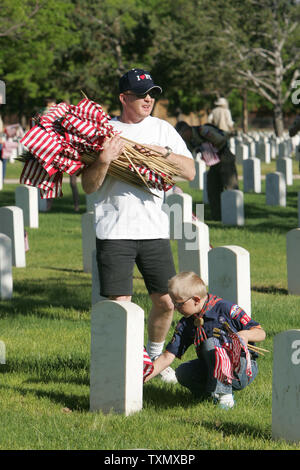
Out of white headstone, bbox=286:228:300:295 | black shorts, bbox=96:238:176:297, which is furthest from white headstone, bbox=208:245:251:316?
white headstone, bbox=286:228:300:295

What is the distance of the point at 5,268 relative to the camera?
10.2 metres

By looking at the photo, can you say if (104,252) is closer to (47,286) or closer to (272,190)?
(47,286)

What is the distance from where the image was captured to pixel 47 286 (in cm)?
1110

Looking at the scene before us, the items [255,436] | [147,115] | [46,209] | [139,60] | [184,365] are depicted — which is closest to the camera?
[255,436]

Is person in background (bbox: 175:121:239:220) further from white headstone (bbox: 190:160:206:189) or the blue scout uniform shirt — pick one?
the blue scout uniform shirt

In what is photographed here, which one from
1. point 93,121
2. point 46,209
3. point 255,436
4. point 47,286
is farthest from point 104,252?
point 46,209

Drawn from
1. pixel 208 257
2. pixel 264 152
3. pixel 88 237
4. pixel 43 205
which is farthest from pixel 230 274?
pixel 264 152

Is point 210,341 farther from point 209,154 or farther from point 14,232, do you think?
point 209,154

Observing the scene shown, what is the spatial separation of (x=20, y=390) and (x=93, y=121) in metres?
1.97

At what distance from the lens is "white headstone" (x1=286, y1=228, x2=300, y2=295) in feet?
33.5

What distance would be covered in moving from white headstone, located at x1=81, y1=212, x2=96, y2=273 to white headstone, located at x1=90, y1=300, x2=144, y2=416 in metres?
6.14

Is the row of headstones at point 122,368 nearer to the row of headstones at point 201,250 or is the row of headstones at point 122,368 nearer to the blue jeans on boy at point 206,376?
the blue jeans on boy at point 206,376

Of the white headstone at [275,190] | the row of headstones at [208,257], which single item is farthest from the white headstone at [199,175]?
the row of headstones at [208,257]

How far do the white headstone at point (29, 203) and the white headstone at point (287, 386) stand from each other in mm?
11696
